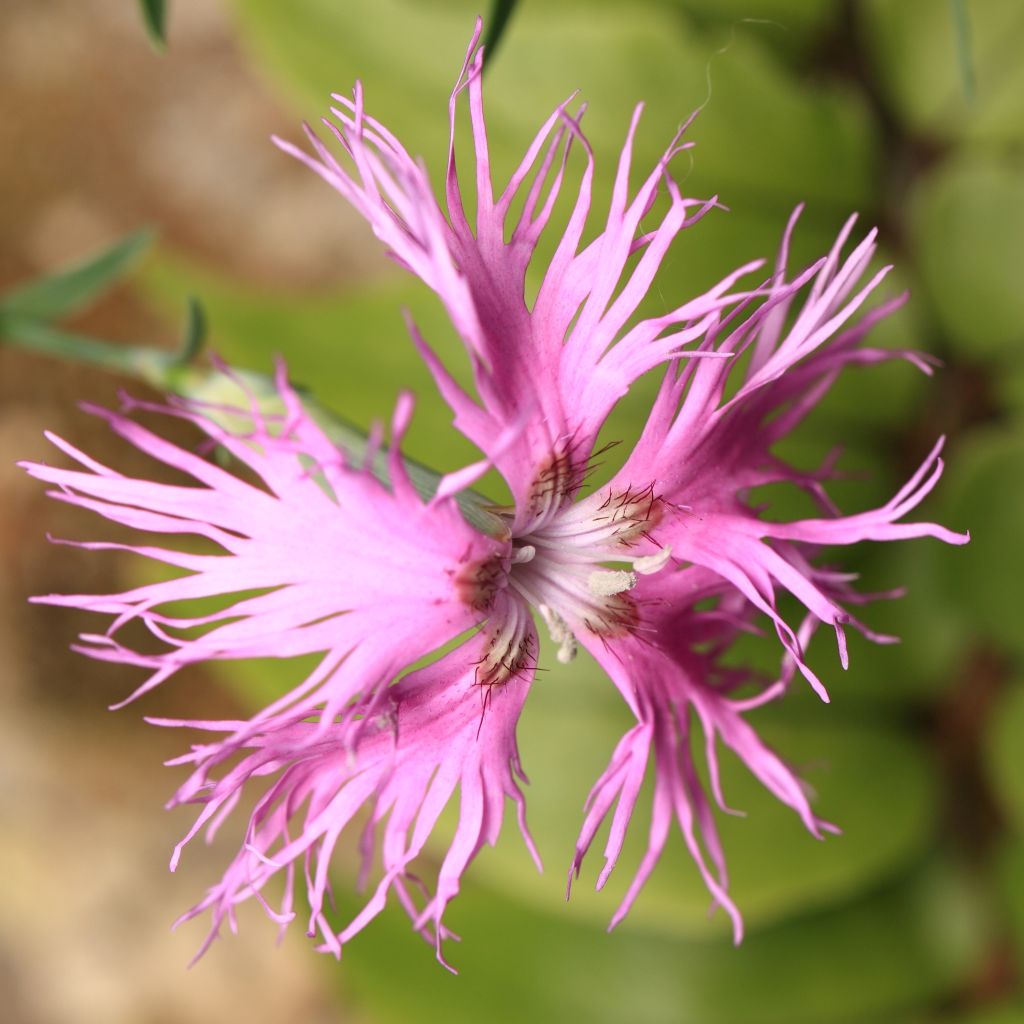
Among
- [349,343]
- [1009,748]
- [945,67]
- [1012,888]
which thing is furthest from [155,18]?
[1012,888]

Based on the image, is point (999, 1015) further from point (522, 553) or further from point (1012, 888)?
point (522, 553)

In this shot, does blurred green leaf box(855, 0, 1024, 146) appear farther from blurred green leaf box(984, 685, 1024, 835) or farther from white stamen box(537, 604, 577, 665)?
white stamen box(537, 604, 577, 665)

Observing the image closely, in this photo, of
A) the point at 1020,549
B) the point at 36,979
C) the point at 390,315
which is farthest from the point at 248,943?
the point at 1020,549

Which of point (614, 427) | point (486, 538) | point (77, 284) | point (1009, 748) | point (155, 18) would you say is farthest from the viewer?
point (1009, 748)

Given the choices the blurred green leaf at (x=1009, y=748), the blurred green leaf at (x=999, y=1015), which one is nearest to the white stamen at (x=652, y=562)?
the blurred green leaf at (x=1009, y=748)

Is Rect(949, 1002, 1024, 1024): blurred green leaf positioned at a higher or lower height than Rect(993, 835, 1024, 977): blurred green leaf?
lower

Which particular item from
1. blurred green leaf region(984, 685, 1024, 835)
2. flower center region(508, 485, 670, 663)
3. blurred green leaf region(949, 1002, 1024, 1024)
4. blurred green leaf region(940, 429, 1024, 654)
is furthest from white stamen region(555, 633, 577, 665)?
blurred green leaf region(949, 1002, 1024, 1024)

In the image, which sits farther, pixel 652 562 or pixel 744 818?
pixel 744 818
